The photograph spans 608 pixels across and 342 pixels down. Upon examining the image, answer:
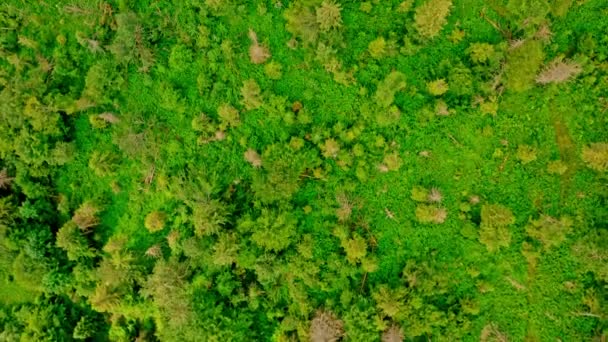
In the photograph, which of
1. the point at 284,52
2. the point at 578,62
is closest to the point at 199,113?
the point at 284,52

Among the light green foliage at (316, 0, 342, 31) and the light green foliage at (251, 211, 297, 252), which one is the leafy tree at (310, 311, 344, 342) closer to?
the light green foliage at (251, 211, 297, 252)

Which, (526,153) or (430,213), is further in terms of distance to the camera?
(430,213)

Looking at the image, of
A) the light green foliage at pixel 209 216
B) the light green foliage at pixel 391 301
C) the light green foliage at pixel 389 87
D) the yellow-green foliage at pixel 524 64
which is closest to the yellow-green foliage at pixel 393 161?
the light green foliage at pixel 389 87

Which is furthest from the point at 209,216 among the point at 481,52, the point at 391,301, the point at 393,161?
the point at 481,52

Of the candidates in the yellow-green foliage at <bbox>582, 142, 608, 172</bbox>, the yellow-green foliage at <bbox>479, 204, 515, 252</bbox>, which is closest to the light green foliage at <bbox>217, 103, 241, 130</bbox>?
the yellow-green foliage at <bbox>479, 204, 515, 252</bbox>

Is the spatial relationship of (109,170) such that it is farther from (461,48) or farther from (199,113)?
(461,48)

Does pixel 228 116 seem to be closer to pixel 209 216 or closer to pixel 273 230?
pixel 209 216

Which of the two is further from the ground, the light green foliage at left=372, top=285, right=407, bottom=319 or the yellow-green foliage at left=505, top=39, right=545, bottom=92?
the yellow-green foliage at left=505, top=39, right=545, bottom=92
